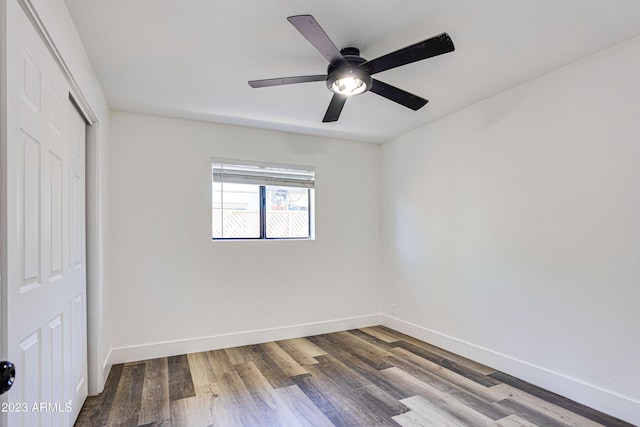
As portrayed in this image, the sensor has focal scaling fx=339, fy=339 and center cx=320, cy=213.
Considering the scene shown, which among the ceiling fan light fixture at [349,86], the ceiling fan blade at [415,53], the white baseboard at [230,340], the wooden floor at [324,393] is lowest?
the wooden floor at [324,393]

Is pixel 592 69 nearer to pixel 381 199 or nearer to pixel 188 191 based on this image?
pixel 381 199

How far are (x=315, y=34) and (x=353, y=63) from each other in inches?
18.8

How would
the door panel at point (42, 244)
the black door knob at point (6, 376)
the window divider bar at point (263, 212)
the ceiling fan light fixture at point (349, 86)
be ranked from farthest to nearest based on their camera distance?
the window divider bar at point (263, 212) < the ceiling fan light fixture at point (349, 86) < the door panel at point (42, 244) < the black door knob at point (6, 376)

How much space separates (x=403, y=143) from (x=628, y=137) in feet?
7.28

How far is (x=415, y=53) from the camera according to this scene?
184 cm

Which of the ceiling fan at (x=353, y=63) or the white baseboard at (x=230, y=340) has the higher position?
the ceiling fan at (x=353, y=63)

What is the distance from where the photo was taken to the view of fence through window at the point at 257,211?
3.70 m

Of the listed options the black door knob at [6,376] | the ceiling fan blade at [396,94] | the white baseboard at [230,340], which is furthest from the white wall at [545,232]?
the black door knob at [6,376]

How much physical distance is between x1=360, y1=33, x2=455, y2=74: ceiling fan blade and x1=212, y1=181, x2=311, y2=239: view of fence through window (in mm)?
2218

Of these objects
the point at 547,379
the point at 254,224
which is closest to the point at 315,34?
the point at 254,224

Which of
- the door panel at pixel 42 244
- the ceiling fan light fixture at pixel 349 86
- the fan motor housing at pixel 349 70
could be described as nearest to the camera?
the door panel at pixel 42 244

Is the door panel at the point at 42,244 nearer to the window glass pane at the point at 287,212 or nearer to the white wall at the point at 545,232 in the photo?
the window glass pane at the point at 287,212

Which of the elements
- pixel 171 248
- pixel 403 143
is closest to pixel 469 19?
pixel 403 143

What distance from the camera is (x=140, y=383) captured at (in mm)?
2750
